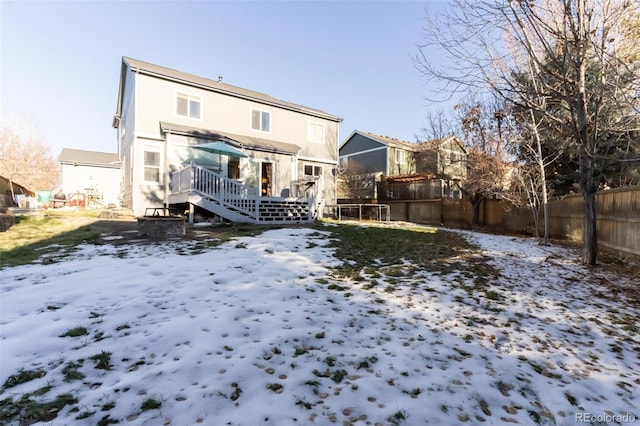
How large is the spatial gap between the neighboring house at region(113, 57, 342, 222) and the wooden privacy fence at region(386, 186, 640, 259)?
8.03 m

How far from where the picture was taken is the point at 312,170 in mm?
16656

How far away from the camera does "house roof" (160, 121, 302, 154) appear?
1188cm

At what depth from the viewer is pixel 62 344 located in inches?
95.6

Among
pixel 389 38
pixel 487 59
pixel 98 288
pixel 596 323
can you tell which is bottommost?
pixel 596 323

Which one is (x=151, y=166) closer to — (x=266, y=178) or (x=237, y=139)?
(x=237, y=139)

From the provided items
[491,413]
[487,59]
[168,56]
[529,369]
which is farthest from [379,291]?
[168,56]

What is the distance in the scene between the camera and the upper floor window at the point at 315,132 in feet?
54.8

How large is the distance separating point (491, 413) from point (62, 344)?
327 centimetres

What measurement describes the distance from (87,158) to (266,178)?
16183 mm

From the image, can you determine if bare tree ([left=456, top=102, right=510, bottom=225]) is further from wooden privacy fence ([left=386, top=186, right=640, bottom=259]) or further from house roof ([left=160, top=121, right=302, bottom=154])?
house roof ([left=160, top=121, right=302, bottom=154])

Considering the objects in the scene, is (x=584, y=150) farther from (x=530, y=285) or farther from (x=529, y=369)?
(x=529, y=369)

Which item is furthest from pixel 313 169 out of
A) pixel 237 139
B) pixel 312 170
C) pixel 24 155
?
pixel 24 155

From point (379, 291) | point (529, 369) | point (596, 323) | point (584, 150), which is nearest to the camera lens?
point (529, 369)

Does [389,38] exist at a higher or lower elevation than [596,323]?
higher
